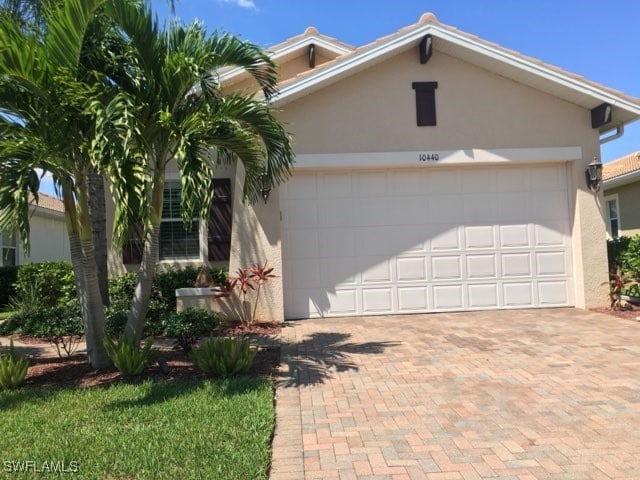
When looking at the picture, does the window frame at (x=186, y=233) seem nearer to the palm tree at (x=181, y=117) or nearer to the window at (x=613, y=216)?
the palm tree at (x=181, y=117)

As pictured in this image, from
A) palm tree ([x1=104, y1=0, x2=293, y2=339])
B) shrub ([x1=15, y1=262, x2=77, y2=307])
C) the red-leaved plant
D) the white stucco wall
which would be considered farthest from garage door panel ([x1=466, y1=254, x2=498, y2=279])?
the white stucco wall

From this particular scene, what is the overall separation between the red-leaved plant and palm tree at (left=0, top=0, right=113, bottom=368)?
3876mm

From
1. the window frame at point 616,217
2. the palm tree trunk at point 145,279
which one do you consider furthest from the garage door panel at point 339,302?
the window frame at point 616,217

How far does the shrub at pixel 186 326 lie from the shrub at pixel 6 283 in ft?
30.0

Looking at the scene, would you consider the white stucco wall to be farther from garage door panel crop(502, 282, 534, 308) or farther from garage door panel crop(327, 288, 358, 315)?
garage door panel crop(502, 282, 534, 308)

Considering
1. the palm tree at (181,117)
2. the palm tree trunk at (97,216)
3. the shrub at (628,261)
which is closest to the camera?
the palm tree at (181,117)

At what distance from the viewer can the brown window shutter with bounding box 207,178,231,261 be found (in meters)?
10.1

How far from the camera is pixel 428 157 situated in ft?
30.9

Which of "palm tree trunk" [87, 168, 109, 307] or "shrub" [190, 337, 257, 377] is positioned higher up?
"palm tree trunk" [87, 168, 109, 307]

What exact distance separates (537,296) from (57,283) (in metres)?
9.95

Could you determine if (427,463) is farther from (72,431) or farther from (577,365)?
(577,365)

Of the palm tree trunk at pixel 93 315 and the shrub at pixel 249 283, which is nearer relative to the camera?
the palm tree trunk at pixel 93 315

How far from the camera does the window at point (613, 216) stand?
15.5 meters

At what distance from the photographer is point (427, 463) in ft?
11.5
